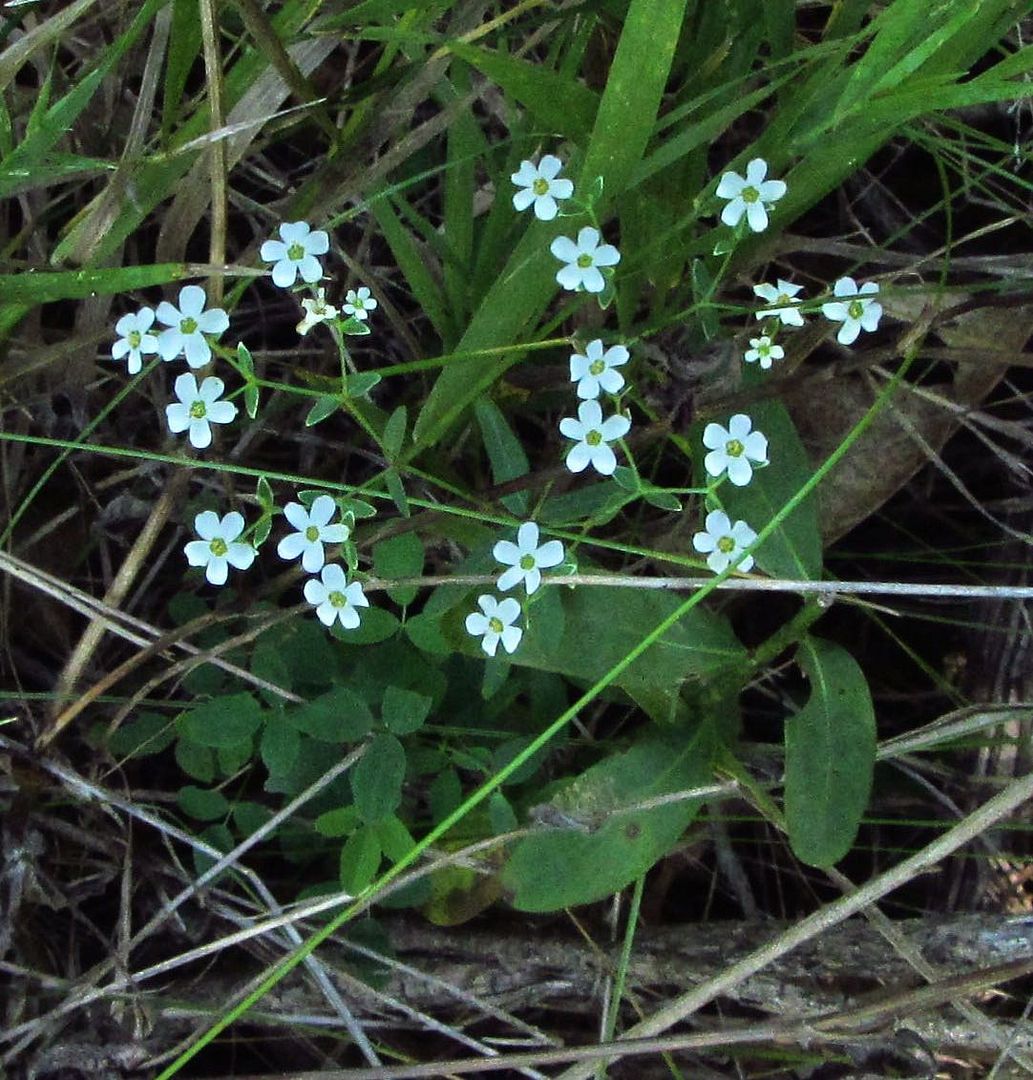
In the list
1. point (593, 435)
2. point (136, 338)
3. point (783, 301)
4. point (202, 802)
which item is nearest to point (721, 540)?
point (593, 435)

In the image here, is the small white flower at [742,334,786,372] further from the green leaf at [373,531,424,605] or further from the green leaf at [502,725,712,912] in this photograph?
the green leaf at [502,725,712,912]

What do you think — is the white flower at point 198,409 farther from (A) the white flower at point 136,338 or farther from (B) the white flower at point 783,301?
(B) the white flower at point 783,301

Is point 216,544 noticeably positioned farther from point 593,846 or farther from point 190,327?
point 593,846

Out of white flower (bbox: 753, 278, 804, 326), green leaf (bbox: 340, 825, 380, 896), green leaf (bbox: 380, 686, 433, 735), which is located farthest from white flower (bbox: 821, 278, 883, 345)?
green leaf (bbox: 340, 825, 380, 896)

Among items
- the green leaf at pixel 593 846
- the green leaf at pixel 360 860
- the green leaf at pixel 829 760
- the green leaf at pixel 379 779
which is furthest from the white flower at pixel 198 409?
the green leaf at pixel 829 760

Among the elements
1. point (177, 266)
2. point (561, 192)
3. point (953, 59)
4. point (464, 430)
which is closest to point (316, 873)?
point (464, 430)
